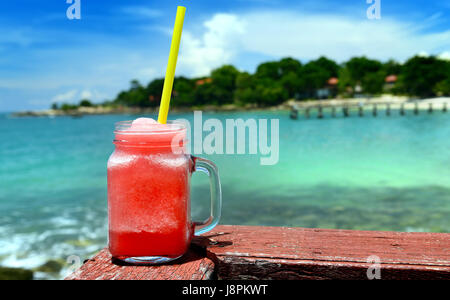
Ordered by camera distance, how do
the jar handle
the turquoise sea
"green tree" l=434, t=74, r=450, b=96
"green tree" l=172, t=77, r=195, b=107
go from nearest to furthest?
1. the jar handle
2. the turquoise sea
3. "green tree" l=434, t=74, r=450, b=96
4. "green tree" l=172, t=77, r=195, b=107

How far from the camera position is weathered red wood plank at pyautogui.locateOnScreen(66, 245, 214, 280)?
2.59 ft

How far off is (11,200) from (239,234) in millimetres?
10836

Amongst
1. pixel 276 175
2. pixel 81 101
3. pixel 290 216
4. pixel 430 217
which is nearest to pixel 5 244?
pixel 290 216

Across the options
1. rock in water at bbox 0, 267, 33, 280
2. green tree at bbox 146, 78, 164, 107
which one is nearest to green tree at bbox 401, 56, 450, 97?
green tree at bbox 146, 78, 164, 107

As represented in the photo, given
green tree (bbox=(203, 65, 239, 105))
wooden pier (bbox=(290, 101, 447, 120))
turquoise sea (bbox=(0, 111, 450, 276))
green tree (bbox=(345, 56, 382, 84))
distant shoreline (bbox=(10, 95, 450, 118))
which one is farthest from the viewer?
green tree (bbox=(203, 65, 239, 105))

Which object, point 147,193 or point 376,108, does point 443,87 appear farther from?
point 147,193

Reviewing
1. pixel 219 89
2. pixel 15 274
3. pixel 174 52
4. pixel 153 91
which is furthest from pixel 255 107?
pixel 174 52

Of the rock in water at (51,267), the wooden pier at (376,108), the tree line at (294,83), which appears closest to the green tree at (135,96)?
the tree line at (294,83)

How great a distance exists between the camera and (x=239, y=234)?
3.36 ft

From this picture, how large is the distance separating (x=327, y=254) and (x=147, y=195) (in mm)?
411

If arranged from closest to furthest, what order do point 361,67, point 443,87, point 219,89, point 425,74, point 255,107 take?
point 443,87 → point 425,74 → point 361,67 → point 255,107 → point 219,89

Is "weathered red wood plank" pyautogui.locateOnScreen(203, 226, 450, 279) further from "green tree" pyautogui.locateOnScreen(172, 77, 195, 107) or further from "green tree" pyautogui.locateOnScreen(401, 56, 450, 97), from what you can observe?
"green tree" pyautogui.locateOnScreen(172, 77, 195, 107)

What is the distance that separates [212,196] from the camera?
99cm
